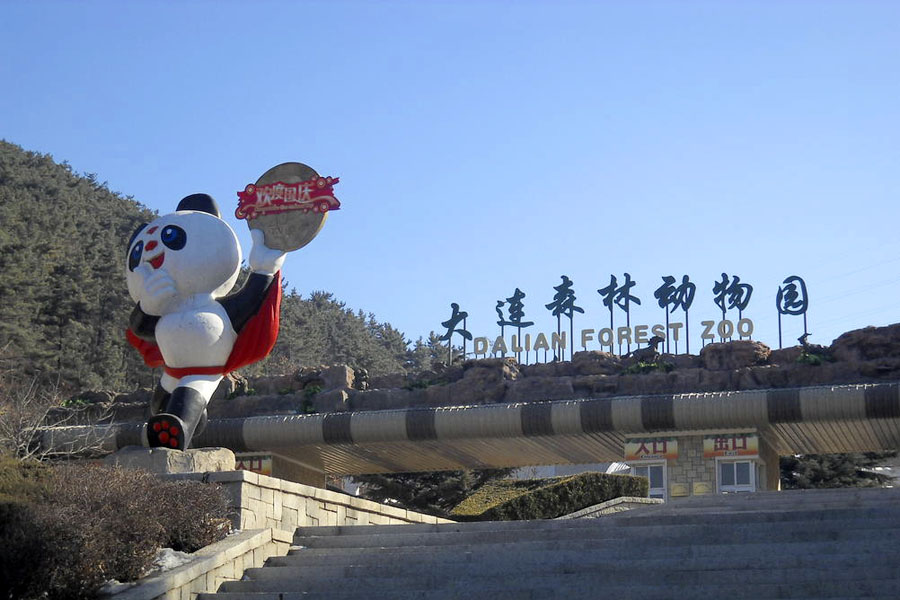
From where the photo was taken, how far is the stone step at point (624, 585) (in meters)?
7.88

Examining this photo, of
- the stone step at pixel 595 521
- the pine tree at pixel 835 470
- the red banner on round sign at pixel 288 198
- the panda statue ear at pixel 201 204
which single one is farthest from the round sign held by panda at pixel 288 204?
the pine tree at pixel 835 470

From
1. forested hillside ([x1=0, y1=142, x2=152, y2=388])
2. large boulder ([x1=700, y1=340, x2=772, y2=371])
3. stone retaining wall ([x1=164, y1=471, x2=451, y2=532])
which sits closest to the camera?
stone retaining wall ([x1=164, y1=471, x2=451, y2=532])

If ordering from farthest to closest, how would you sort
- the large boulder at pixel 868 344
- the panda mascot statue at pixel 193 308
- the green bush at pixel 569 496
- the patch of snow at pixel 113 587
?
the large boulder at pixel 868 344 → the green bush at pixel 569 496 → the panda mascot statue at pixel 193 308 → the patch of snow at pixel 113 587

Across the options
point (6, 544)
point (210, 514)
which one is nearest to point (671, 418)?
point (210, 514)

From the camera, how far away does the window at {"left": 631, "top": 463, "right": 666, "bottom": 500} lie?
79.8 feet

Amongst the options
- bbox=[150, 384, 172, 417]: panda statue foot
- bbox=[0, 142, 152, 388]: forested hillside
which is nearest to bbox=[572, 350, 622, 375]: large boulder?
bbox=[150, 384, 172, 417]: panda statue foot

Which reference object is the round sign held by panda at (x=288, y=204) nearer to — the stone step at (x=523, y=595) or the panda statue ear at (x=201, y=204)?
the panda statue ear at (x=201, y=204)

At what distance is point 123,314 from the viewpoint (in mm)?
46594

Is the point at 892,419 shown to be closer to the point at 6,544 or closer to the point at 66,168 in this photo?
the point at 6,544

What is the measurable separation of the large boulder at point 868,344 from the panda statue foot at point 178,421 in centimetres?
1432

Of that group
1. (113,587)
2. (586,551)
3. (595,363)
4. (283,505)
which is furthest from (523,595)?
(595,363)

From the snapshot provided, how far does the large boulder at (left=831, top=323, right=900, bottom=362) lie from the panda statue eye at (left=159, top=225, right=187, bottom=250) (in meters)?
14.4

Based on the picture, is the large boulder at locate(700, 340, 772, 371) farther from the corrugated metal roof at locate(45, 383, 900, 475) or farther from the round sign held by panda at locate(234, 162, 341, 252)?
the round sign held by panda at locate(234, 162, 341, 252)

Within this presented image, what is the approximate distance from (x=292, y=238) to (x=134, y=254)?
2.31m
